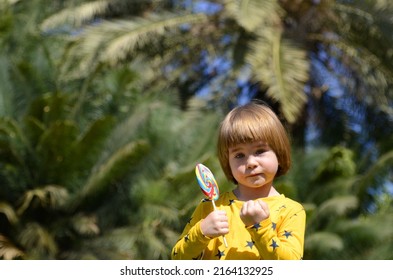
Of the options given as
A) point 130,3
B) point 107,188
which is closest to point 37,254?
point 107,188

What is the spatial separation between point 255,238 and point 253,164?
28cm

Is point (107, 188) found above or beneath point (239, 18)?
beneath

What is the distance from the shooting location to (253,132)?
3.04 meters

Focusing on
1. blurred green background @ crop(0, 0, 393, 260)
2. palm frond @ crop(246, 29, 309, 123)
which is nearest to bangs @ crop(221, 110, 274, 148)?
blurred green background @ crop(0, 0, 393, 260)

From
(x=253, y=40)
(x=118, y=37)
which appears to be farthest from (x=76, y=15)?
(x=253, y=40)

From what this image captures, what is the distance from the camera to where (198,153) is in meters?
13.1

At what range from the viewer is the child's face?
3016 mm

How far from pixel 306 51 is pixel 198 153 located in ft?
8.92

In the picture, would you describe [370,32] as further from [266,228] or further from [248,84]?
[266,228]

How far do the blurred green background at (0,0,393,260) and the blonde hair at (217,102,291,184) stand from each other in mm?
7584

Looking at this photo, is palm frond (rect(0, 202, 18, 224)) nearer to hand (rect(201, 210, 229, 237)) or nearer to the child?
the child

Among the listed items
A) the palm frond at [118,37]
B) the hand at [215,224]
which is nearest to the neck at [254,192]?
the hand at [215,224]

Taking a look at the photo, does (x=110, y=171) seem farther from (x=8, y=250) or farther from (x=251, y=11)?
(x=251, y=11)

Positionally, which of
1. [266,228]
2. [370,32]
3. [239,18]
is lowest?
[370,32]
